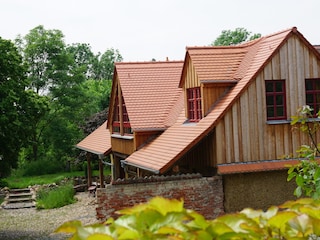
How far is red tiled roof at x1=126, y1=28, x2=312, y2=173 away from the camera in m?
15.1

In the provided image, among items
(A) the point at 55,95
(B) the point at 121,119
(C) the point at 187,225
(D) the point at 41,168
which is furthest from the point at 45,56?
(C) the point at 187,225

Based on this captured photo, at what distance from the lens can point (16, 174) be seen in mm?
36875

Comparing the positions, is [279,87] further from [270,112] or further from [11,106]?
[11,106]

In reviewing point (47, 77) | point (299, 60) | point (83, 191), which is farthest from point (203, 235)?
point (47, 77)

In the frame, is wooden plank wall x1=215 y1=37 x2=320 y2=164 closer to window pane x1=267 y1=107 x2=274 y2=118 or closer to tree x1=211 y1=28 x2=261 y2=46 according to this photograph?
window pane x1=267 y1=107 x2=274 y2=118

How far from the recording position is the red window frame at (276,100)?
15711mm

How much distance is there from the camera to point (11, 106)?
61.5 ft

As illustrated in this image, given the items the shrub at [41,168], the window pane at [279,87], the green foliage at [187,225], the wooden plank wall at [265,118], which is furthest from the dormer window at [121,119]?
the green foliage at [187,225]

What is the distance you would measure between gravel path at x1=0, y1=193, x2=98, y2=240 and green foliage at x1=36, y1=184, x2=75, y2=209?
444mm

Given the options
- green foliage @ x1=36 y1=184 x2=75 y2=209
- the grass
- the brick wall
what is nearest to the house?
the brick wall

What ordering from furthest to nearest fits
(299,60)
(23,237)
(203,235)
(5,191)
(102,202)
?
(5,191), (23,237), (299,60), (102,202), (203,235)

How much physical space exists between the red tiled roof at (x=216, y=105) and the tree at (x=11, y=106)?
3.88m

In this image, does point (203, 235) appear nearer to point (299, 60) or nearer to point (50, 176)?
point (299, 60)

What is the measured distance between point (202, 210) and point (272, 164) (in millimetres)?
2348
